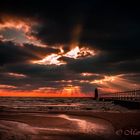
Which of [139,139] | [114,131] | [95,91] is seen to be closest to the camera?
[139,139]

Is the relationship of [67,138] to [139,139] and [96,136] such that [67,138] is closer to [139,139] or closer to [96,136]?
[96,136]

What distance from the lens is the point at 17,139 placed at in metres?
11.0

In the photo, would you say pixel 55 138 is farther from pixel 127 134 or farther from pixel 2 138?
pixel 127 134

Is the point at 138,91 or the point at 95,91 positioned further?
the point at 95,91

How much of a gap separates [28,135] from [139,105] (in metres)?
22.5

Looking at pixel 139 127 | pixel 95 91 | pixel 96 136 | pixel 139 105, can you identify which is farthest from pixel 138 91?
pixel 95 91

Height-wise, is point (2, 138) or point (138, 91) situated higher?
point (138, 91)

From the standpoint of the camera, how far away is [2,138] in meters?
11.1

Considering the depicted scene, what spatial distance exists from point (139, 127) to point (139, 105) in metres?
19.5

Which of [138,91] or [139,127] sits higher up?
[138,91]

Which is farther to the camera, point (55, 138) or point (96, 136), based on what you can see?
point (96, 136)

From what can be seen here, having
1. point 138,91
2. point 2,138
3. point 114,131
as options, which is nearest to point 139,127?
point 114,131

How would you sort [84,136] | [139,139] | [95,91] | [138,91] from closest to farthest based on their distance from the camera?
[139,139]
[84,136]
[138,91]
[95,91]

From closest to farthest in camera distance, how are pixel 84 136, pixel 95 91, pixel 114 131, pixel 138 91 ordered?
pixel 84 136
pixel 114 131
pixel 138 91
pixel 95 91
